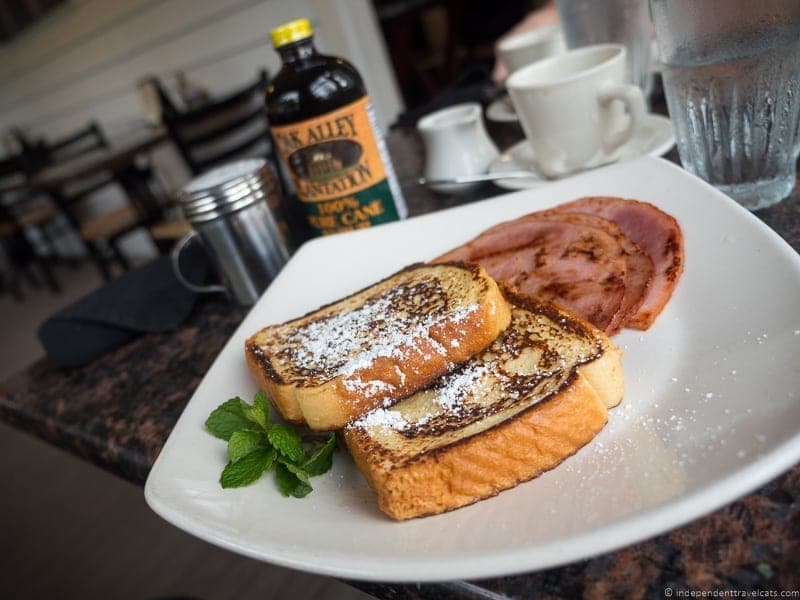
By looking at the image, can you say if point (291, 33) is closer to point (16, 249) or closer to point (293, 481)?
point (293, 481)

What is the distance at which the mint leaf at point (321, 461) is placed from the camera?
25.1 inches

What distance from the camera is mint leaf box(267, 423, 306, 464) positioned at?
647 mm

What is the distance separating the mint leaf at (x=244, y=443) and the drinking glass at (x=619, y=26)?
4.04ft

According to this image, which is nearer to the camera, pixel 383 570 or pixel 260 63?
pixel 383 570

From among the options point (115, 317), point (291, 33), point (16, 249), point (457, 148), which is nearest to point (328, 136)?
point (291, 33)

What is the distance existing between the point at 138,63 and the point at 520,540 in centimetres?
610

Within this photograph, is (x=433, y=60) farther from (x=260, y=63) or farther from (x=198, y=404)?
(x=198, y=404)

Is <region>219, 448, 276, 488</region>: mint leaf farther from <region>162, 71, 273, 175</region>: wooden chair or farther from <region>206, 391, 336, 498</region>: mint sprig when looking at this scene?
<region>162, 71, 273, 175</region>: wooden chair

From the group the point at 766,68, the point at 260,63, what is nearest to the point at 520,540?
the point at 766,68

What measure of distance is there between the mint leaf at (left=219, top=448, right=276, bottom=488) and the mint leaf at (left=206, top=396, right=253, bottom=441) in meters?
0.06

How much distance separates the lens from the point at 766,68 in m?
0.83

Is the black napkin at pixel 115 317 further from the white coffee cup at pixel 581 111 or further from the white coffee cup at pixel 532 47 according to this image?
the white coffee cup at pixel 532 47

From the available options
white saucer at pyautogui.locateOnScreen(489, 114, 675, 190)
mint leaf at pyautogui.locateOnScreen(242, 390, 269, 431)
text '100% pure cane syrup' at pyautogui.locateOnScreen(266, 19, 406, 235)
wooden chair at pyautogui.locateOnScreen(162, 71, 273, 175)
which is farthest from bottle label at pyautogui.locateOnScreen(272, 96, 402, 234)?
wooden chair at pyautogui.locateOnScreen(162, 71, 273, 175)

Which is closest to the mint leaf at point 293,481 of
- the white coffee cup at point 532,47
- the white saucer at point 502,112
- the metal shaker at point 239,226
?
the metal shaker at point 239,226
